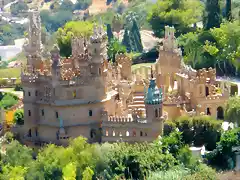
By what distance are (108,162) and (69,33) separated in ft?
92.3

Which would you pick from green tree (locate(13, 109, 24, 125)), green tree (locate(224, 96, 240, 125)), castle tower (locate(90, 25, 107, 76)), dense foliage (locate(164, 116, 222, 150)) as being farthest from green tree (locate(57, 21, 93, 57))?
green tree (locate(224, 96, 240, 125))

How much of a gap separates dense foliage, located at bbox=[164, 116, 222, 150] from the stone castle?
104 centimetres

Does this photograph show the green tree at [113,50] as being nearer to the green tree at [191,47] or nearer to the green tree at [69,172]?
the green tree at [191,47]

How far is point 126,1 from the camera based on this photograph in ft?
537

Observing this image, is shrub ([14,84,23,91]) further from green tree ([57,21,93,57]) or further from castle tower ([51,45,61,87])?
castle tower ([51,45,61,87])

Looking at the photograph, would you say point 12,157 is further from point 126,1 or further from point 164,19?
point 126,1

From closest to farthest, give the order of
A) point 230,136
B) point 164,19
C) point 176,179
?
point 176,179 < point 230,136 < point 164,19

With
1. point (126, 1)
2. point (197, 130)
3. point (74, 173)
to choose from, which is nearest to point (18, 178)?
point (74, 173)

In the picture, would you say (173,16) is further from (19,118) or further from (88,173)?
(88,173)

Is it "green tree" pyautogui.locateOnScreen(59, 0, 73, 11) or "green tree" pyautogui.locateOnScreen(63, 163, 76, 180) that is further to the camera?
"green tree" pyautogui.locateOnScreen(59, 0, 73, 11)

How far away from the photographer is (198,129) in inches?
2638

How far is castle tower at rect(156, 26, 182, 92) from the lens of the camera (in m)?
74.1

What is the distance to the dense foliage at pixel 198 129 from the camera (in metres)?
66.7

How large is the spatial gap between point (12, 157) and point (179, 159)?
433 inches
